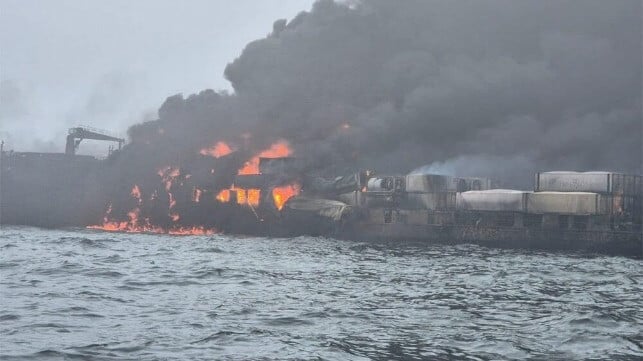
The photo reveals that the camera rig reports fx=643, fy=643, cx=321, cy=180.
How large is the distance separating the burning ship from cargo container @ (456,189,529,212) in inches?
5.1

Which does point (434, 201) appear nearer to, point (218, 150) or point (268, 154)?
point (268, 154)

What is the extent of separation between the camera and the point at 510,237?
3130 inches

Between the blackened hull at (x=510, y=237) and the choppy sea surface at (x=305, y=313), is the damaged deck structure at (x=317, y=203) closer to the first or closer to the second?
the blackened hull at (x=510, y=237)

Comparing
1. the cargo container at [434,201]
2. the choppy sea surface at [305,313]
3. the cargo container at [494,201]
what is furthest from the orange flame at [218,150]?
the choppy sea surface at [305,313]

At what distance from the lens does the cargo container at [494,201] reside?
80062 mm

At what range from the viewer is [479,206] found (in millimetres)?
82750

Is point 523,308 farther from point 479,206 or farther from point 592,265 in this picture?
point 479,206

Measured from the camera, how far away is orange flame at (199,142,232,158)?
124 metres

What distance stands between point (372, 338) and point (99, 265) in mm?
25215

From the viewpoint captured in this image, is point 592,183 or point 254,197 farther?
point 254,197

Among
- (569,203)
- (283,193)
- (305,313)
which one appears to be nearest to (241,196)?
(283,193)

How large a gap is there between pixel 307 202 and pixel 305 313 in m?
76.0

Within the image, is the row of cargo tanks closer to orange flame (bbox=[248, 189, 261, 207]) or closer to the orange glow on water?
orange flame (bbox=[248, 189, 261, 207])

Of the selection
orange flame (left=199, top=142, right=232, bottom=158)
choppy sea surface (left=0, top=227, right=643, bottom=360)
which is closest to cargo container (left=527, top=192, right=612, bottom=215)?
choppy sea surface (left=0, top=227, right=643, bottom=360)
